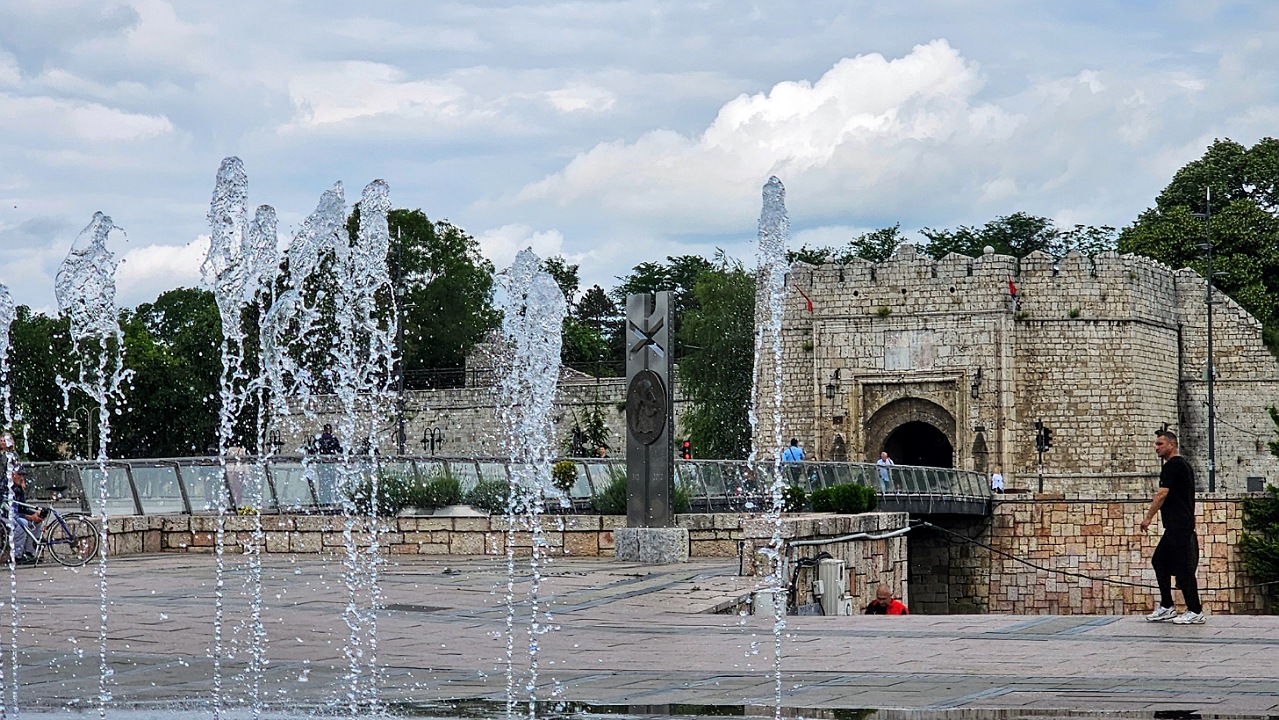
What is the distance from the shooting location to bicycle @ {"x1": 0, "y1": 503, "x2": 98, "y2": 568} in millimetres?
15688

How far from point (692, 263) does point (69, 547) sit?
6089cm

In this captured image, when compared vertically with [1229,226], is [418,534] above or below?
below

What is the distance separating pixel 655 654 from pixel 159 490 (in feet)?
36.6

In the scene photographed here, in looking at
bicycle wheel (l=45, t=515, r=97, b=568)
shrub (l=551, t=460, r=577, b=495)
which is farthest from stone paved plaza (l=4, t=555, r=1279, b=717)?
shrub (l=551, t=460, r=577, b=495)

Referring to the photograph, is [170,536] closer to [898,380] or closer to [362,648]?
[362,648]

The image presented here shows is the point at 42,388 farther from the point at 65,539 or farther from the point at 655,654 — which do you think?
the point at 655,654

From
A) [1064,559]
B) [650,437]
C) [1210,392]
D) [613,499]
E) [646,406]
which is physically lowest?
[1064,559]

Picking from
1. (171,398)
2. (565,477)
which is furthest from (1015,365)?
(171,398)

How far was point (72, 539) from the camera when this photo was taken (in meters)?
16.0

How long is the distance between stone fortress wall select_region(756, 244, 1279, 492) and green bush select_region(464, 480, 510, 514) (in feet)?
70.1

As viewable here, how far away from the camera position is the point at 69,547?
53.3 ft

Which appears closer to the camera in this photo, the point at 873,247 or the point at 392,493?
the point at 392,493

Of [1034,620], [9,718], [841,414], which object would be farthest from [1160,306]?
[9,718]

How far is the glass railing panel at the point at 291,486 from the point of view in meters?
19.2
